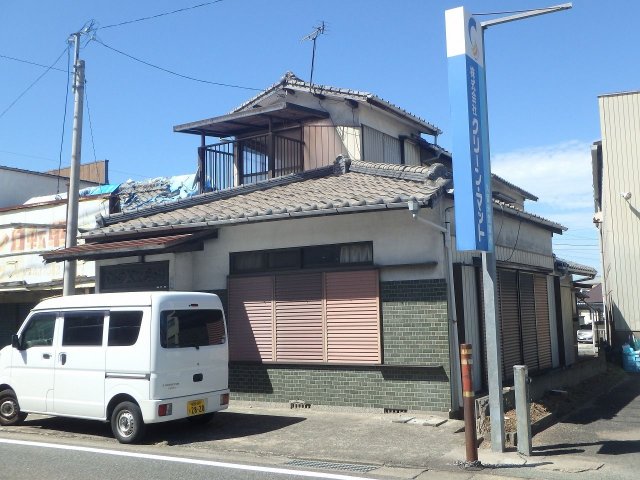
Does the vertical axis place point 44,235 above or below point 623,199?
below

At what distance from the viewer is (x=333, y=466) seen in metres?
7.76

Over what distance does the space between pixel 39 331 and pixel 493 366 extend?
7143mm

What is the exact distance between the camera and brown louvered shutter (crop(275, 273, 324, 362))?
1154 cm

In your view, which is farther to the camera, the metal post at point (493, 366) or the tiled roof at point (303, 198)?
the tiled roof at point (303, 198)

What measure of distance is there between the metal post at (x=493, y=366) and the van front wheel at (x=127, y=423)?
482 centimetres

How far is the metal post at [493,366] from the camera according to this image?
8097 mm

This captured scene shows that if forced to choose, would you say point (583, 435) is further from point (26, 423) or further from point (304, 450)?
point (26, 423)

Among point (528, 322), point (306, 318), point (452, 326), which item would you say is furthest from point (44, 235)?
point (528, 322)

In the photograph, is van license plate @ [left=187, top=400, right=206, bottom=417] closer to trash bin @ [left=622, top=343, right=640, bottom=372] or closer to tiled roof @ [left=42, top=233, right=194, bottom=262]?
tiled roof @ [left=42, top=233, right=194, bottom=262]

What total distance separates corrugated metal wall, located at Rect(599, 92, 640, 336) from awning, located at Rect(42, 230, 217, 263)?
14216 mm

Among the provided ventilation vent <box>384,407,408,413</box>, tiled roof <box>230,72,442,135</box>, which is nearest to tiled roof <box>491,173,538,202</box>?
tiled roof <box>230,72,442,135</box>

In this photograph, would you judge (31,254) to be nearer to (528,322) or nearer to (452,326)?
(452,326)

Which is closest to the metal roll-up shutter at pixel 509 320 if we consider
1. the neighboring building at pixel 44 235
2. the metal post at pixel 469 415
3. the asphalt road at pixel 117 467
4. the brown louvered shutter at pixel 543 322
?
the brown louvered shutter at pixel 543 322

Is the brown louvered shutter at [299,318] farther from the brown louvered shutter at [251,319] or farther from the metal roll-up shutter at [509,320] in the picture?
the metal roll-up shutter at [509,320]
